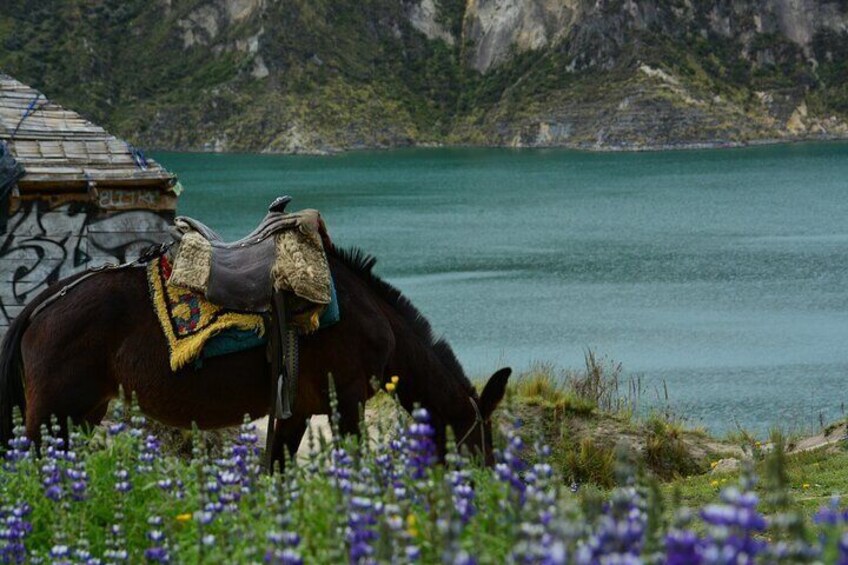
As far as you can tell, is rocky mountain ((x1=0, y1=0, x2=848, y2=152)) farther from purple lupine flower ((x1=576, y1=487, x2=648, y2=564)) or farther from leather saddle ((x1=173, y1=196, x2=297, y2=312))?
purple lupine flower ((x1=576, y1=487, x2=648, y2=564))

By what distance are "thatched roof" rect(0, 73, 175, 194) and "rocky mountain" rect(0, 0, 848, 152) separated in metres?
101

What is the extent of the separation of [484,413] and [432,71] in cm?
13478

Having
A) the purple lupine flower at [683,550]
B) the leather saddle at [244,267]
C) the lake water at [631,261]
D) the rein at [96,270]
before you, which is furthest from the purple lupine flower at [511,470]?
the lake water at [631,261]

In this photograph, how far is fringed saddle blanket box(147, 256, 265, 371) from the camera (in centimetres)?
668

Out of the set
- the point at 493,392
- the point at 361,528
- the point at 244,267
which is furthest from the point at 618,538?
the point at 244,267

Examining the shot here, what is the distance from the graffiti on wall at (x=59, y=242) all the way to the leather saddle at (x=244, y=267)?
341 cm

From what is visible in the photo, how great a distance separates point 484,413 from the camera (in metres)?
6.97

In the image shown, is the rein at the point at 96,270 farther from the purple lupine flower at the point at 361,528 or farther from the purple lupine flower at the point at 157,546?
the purple lupine flower at the point at 361,528

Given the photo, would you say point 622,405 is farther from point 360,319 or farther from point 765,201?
point 765,201

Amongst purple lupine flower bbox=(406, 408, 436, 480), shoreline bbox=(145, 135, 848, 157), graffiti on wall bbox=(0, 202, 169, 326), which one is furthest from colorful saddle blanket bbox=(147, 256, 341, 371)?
shoreline bbox=(145, 135, 848, 157)

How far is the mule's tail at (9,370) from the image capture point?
679 cm

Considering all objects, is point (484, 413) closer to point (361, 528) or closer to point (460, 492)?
point (460, 492)

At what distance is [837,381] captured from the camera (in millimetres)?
21188

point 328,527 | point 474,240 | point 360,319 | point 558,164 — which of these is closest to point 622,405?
point 360,319
